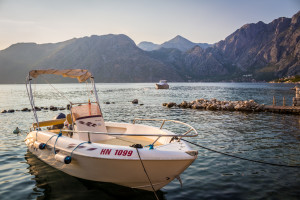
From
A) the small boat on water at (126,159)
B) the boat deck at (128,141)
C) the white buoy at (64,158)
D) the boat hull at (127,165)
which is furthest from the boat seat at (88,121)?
the boat hull at (127,165)

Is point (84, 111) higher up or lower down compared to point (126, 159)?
higher up

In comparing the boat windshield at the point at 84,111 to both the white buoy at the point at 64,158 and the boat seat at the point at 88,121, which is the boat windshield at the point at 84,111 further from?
the white buoy at the point at 64,158

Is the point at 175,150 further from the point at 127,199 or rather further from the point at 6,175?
the point at 6,175

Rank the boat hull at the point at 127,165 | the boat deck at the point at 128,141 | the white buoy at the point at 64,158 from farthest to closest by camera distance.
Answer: the boat deck at the point at 128,141, the white buoy at the point at 64,158, the boat hull at the point at 127,165

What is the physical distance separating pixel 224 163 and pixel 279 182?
2544 millimetres

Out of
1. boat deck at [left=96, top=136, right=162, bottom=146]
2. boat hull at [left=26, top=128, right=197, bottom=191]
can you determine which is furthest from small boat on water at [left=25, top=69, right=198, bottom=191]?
boat deck at [left=96, top=136, right=162, bottom=146]

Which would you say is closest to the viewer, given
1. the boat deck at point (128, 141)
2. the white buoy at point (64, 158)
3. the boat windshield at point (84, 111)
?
the white buoy at point (64, 158)

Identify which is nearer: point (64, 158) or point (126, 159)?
point (126, 159)

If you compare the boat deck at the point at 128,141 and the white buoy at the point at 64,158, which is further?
the boat deck at the point at 128,141

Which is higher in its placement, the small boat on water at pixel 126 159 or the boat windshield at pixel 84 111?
the boat windshield at pixel 84 111

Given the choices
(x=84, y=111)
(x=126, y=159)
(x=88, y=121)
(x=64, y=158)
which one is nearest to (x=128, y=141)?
(x=88, y=121)

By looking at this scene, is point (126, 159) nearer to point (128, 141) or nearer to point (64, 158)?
point (64, 158)

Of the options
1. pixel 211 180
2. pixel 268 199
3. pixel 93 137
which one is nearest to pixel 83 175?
pixel 93 137

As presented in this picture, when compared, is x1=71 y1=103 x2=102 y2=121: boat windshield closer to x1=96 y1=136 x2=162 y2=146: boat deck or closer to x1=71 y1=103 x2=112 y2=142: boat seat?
x1=71 y1=103 x2=112 y2=142: boat seat
